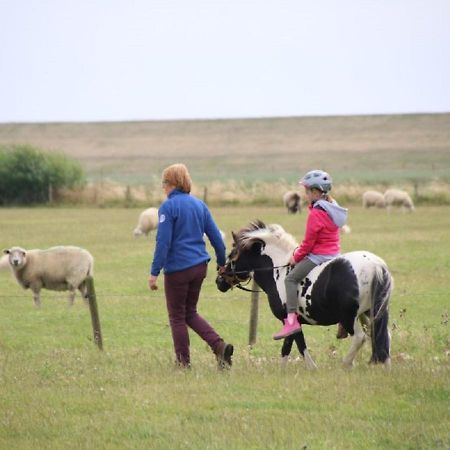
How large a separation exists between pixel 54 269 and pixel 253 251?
1038 centimetres

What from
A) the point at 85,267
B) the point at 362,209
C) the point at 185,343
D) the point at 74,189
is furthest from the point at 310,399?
the point at 74,189

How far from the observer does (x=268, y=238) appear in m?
11.3

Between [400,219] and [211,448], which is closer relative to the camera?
[211,448]

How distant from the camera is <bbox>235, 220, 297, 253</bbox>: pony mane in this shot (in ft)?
36.7

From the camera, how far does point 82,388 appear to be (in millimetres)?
10039

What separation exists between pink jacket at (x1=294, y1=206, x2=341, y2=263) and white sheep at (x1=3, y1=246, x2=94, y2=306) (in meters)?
11.0

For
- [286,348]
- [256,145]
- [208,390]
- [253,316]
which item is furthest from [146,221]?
[256,145]

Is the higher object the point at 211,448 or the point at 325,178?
the point at 325,178

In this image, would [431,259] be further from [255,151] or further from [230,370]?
[255,151]

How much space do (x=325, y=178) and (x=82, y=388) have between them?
9.99 ft

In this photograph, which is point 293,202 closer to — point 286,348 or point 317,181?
point 286,348

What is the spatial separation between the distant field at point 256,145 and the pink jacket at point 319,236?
92.5 meters

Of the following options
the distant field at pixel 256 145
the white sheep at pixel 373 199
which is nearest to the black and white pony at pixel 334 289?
the white sheep at pixel 373 199

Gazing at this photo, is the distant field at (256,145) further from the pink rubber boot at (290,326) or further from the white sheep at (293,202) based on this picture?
the pink rubber boot at (290,326)
